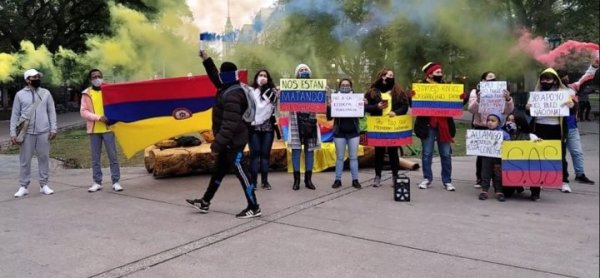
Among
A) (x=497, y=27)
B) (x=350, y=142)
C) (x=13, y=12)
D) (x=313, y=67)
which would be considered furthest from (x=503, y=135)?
(x=13, y=12)

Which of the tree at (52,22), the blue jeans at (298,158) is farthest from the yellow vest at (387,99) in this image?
the tree at (52,22)

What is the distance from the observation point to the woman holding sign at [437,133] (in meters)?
7.48

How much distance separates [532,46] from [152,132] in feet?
20.2

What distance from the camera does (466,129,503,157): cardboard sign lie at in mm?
6809

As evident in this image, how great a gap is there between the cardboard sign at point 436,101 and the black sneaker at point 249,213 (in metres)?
2.99

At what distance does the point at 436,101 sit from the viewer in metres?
7.47

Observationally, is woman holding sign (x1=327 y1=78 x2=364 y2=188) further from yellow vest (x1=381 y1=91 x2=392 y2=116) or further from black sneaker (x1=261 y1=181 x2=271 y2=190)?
black sneaker (x1=261 y1=181 x2=271 y2=190)

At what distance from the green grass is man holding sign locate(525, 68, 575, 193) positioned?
764 centimetres

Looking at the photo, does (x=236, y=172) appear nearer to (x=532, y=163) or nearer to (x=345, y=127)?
(x=345, y=127)

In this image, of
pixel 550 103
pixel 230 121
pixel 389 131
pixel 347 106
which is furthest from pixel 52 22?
pixel 550 103

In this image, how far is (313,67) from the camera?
59.2 feet

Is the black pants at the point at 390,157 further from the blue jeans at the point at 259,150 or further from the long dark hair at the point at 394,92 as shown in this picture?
the blue jeans at the point at 259,150

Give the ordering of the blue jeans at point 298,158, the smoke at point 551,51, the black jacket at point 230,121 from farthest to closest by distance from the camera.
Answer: the blue jeans at point 298,158 → the black jacket at point 230,121 → the smoke at point 551,51

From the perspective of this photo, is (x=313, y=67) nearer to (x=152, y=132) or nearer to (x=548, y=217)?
(x=152, y=132)
